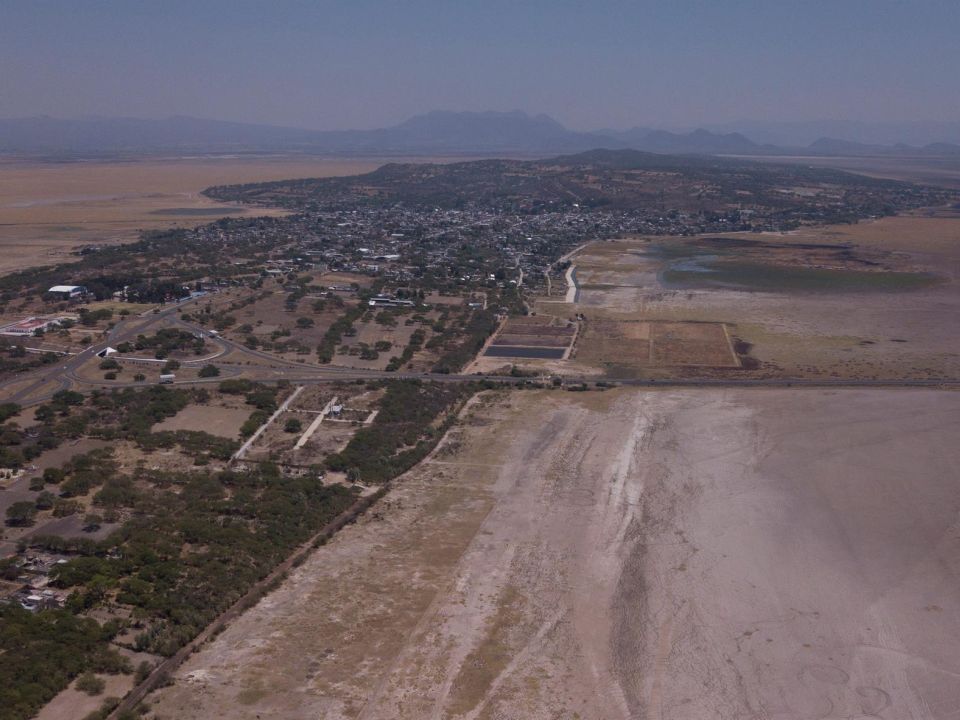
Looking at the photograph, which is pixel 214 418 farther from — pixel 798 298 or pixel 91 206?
pixel 91 206

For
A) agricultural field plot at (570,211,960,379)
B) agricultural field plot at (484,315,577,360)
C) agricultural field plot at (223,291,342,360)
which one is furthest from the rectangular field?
agricultural field plot at (223,291,342,360)

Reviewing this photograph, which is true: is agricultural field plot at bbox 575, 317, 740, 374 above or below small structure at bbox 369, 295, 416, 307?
below

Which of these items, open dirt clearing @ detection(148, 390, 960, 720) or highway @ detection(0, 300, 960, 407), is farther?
highway @ detection(0, 300, 960, 407)

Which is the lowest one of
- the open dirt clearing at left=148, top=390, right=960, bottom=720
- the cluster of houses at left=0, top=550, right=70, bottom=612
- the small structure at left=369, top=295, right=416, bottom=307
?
the open dirt clearing at left=148, top=390, right=960, bottom=720

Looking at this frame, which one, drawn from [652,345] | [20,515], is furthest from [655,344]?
[20,515]

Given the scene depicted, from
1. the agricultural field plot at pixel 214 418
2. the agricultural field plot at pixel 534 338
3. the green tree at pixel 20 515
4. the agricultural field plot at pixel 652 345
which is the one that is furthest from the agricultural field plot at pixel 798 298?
the green tree at pixel 20 515

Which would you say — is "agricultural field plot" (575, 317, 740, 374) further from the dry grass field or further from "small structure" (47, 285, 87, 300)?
the dry grass field

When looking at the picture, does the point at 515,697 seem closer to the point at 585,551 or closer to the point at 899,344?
the point at 585,551
